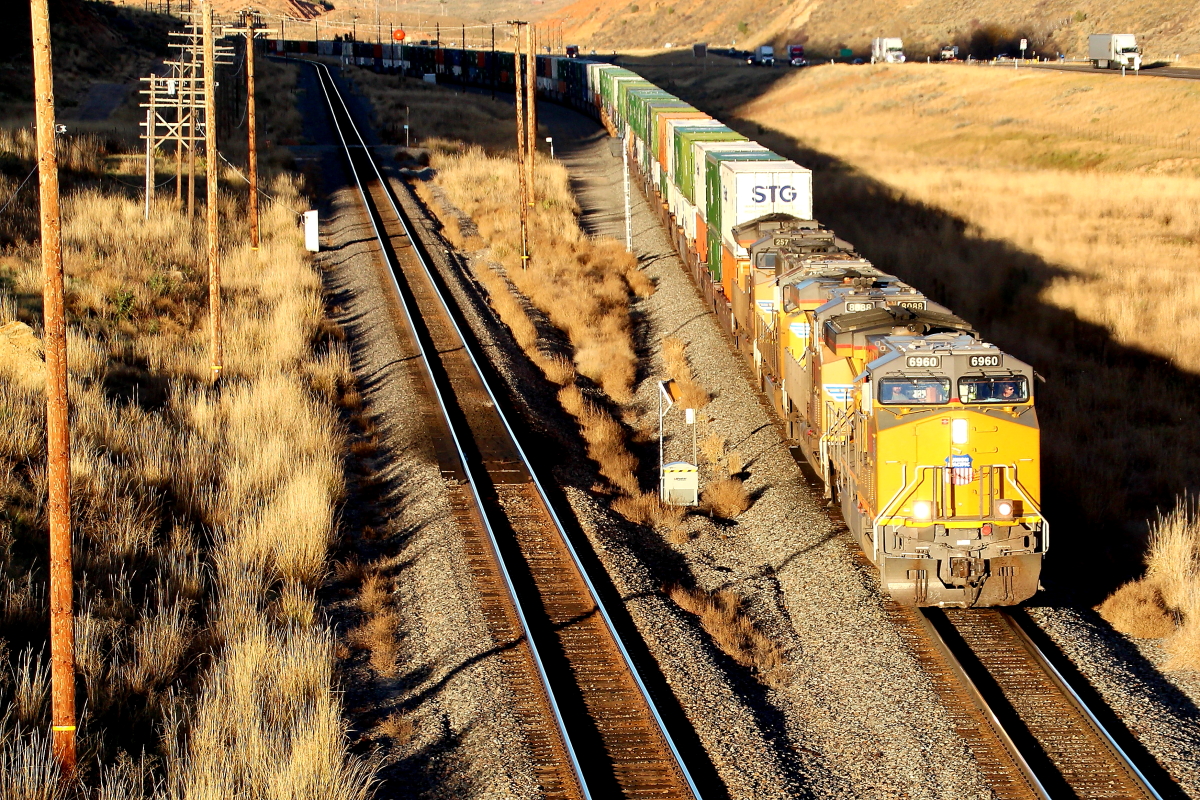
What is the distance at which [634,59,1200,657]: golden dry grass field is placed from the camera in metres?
20.2

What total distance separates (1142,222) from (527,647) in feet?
117

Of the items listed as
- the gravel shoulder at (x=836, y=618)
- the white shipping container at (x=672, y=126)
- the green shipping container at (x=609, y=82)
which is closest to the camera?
the gravel shoulder at (x=836, y=618)

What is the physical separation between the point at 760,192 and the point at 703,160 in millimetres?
5057

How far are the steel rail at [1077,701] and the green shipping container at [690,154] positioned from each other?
2097cm

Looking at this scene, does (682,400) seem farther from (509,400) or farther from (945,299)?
(945,299)

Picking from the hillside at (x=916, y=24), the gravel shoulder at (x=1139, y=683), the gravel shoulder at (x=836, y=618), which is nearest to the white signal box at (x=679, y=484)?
the gravel shoulder at (x=836, y=618)

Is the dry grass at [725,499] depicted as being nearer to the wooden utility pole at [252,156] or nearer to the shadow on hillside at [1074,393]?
the shadow on hillside at [1074,393]

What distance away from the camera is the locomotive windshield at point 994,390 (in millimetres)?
14031

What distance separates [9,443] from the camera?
672 inches

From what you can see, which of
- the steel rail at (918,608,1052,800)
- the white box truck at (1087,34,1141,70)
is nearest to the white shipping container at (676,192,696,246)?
the steel rail at (918,608,1052,800)

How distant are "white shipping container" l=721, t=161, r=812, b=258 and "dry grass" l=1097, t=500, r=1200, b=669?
12049 millimetres

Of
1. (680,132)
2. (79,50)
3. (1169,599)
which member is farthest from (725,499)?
(79,50)

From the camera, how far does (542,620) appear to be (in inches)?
573

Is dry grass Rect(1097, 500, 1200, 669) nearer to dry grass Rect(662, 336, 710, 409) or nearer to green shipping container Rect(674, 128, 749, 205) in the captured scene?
dry grass Rect(662, 336, 710, 409)
